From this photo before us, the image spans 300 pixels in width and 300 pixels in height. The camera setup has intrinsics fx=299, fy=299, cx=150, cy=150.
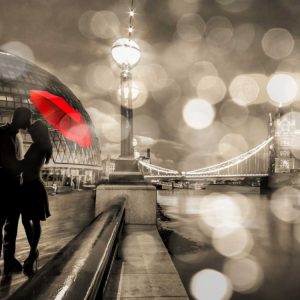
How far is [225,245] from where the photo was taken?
7973 mm

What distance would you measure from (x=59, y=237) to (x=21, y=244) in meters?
0.99

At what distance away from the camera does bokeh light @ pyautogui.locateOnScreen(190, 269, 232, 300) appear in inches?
157

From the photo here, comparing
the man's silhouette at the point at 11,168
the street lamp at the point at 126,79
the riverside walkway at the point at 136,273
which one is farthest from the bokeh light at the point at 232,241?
the man's silhouette at the point at 11,168

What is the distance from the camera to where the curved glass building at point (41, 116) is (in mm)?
54906

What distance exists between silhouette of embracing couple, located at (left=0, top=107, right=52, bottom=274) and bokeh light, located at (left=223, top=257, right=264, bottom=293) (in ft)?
10.3

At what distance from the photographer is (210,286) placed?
460cm

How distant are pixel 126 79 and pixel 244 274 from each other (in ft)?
16.9

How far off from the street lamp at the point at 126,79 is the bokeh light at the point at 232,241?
329cm

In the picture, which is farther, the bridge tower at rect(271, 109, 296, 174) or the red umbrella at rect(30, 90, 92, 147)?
the bridge tower at rect(271, 109, 296, 174)

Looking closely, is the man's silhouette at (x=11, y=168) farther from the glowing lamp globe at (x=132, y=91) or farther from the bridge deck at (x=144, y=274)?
the glowing lamp globe at (x=132, y=91)

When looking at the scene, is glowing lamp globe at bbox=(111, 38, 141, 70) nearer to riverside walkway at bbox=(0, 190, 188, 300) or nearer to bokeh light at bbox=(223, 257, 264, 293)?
riverside walkway at bbox=(0, 190, 188, 300)

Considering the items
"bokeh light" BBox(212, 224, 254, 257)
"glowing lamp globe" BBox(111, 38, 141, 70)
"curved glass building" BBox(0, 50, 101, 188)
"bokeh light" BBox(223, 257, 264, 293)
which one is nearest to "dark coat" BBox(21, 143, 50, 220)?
"bokeh light" BBox(223, 257, 264, 293)

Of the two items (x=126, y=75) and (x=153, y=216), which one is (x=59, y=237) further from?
(x=126, y=75)

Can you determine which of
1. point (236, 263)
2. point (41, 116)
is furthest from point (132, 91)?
point (41, 116)
